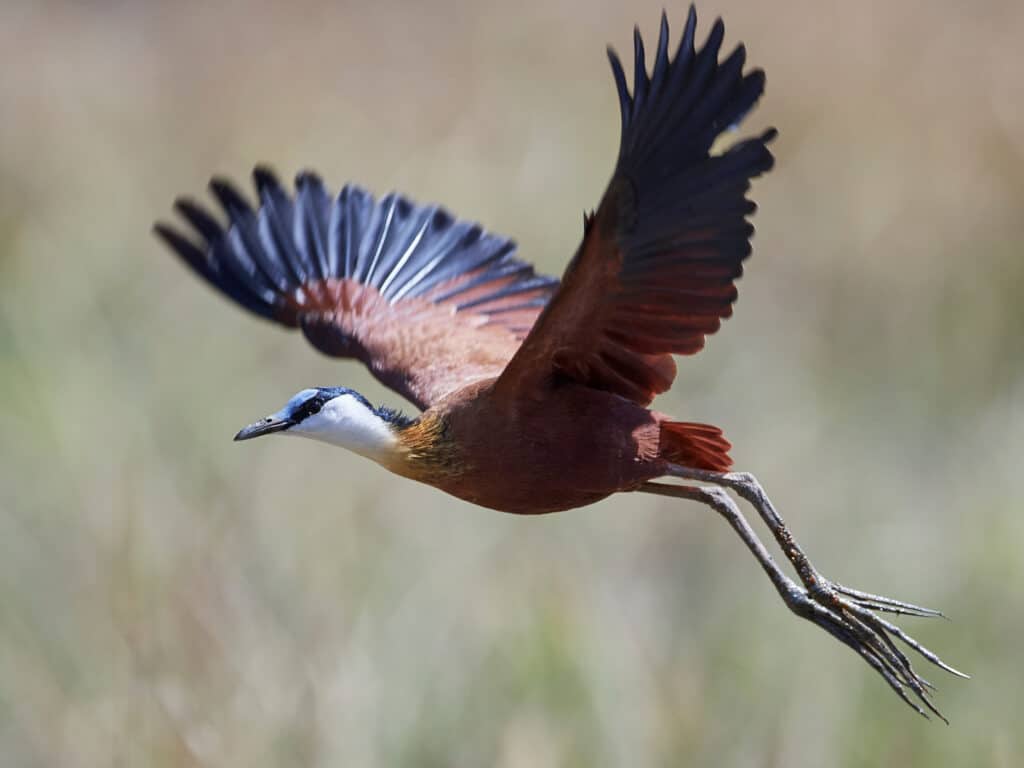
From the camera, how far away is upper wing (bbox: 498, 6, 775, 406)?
3.99 meters

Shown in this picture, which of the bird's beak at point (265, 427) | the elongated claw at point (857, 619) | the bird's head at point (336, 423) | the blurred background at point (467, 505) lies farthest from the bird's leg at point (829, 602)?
the blurred background at point (467, 505)

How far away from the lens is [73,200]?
9.38 meters

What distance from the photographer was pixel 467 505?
689 cm

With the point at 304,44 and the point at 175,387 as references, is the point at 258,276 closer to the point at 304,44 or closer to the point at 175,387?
the point at 175,387

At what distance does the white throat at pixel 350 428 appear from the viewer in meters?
4.44

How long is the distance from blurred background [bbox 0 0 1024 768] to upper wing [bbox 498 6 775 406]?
2.22 metres

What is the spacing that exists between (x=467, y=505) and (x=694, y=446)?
7.99 ft

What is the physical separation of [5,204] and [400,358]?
4.60m

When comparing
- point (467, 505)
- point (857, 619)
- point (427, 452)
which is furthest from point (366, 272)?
point (857, 619)

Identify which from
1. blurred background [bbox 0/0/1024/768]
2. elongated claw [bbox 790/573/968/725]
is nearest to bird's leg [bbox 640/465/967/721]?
elongated claw [bbox 790/573/968/725]

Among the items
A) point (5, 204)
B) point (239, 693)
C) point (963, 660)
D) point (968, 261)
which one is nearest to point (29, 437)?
point (239, 693)

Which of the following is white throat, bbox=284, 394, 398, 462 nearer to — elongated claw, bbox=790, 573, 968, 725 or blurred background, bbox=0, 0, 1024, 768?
elongated claw, bbox=790, 573, 968, 725

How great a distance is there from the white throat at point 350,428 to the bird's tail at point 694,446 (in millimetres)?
710

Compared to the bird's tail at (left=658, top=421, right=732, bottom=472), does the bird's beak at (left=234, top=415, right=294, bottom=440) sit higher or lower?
lower
